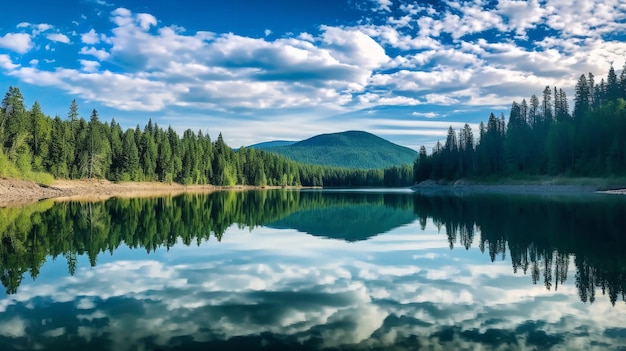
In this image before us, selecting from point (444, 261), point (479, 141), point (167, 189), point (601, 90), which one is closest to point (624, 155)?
point (601, 90)

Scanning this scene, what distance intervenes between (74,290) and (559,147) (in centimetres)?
10882

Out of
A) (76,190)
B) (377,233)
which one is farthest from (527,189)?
(76,190)

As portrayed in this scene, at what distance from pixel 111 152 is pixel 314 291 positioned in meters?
120

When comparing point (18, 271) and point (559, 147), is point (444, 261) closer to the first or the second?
point (18, 271)

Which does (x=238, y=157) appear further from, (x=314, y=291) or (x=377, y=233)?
(x=314, y=291)

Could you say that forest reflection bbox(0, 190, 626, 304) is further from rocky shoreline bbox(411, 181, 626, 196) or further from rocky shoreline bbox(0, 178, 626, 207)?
rocky shoreline bbox(411, 181, 626, 196)

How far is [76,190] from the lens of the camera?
300ft

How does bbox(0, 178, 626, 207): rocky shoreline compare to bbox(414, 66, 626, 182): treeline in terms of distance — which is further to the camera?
bbox(414, 66, 626, 182): treeline

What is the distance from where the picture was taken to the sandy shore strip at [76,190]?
6510 cm

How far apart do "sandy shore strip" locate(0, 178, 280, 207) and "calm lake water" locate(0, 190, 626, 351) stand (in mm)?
38959

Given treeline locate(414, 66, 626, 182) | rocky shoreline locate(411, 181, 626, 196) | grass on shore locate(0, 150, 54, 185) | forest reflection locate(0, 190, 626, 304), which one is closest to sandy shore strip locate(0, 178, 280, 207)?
grass on shore locate(0, 150, 54, 185)

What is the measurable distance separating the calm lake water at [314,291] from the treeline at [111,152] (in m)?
70.3

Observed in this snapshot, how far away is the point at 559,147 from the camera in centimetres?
10000

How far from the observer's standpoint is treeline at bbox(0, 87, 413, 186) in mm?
90000
